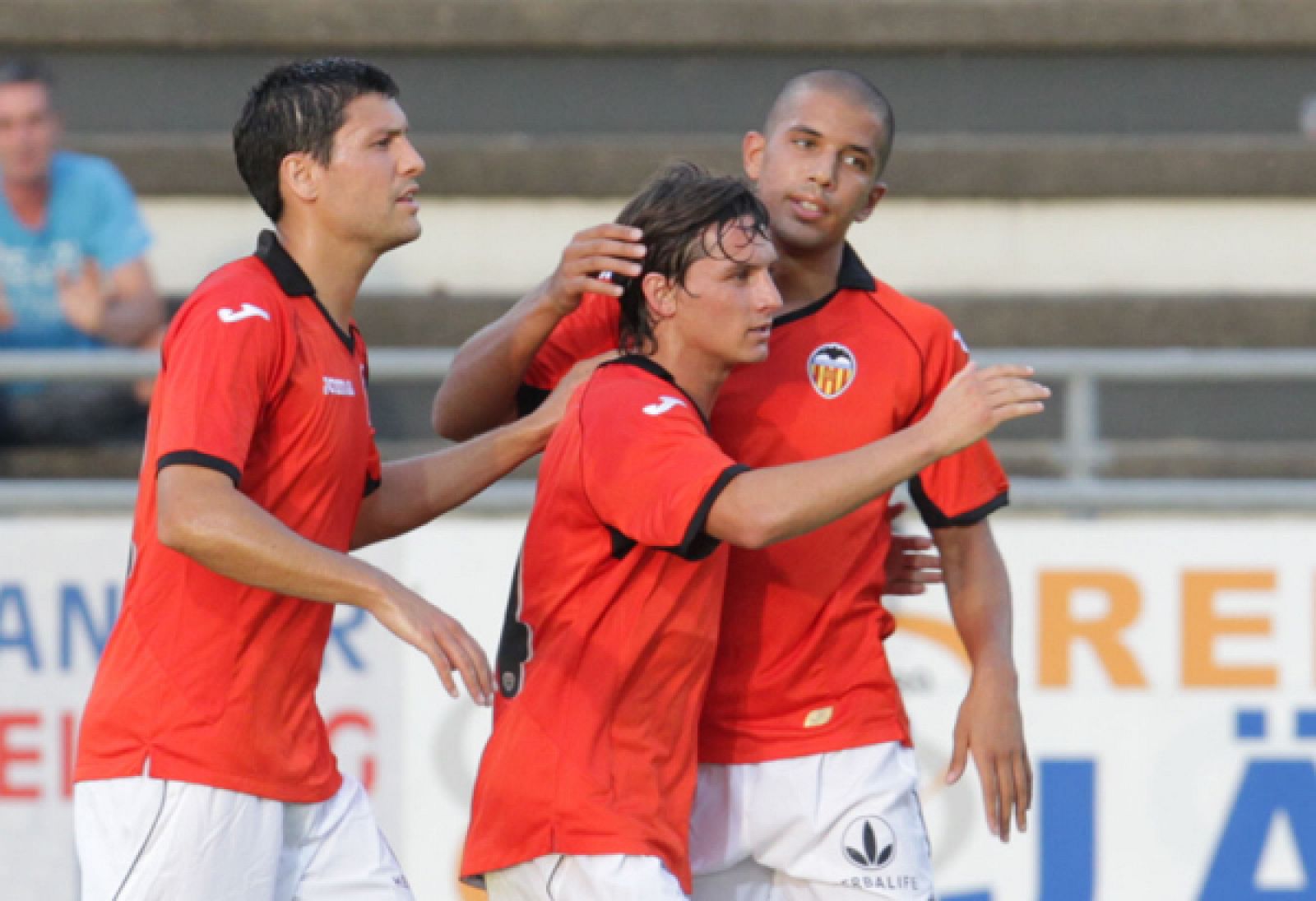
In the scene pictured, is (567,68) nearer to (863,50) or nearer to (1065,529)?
(863,50)

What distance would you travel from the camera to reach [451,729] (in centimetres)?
544

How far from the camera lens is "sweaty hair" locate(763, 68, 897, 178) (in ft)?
12.4

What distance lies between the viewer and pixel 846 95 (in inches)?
149

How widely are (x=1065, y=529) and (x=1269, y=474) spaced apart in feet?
6.41

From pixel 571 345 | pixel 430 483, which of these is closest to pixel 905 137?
pixel 571 345

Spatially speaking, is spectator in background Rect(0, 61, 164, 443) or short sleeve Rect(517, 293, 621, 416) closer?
short sleeve Rect(517, 293, 621, 416)

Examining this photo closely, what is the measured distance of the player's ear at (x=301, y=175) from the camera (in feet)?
11.3

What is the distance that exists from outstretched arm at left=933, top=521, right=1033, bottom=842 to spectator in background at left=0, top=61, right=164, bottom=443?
3.45m

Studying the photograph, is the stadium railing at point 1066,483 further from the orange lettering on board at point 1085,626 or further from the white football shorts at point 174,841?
the white football shorts at point 174,841

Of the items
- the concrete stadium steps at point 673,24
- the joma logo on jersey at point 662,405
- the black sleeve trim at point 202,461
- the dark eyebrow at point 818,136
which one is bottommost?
the black sleeve trim at point 202,461

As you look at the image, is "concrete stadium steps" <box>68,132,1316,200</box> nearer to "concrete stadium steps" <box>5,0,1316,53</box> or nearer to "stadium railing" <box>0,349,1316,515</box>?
"concrete stadium steps" <box>5,0,1316,53</box>

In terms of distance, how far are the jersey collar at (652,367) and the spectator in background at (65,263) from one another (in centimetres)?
350

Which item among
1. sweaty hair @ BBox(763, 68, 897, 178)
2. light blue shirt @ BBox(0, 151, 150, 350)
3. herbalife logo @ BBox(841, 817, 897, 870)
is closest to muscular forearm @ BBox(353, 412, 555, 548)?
sweaty hair @ BBox(763, 68, 897, 178)

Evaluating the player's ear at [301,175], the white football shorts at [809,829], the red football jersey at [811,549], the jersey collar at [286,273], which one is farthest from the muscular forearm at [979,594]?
the player's ear at [301,175]
